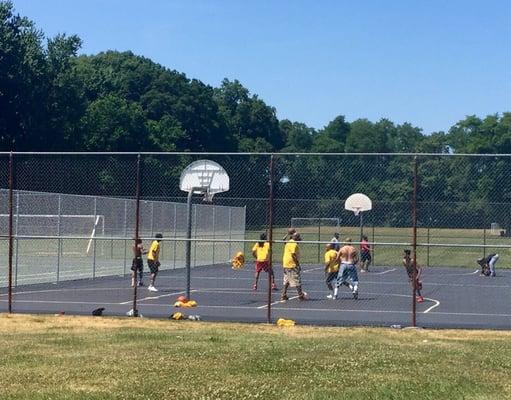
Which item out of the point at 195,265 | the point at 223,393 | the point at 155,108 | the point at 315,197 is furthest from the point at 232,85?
the point at 223,393

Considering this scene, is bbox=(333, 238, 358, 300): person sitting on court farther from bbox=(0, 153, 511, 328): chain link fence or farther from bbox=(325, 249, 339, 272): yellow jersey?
bbox=(0, 153, 511, 328): chain link fence

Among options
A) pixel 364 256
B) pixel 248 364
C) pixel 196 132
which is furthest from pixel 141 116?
pixel 248 364

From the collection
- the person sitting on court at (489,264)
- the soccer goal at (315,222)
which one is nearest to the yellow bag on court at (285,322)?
the soccer goal at (315,222)

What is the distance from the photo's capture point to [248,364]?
11.9 m

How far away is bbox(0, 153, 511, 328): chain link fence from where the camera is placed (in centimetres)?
2058

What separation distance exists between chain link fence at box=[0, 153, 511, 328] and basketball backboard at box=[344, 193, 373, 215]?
0.76ft

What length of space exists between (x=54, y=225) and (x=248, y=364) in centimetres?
1718

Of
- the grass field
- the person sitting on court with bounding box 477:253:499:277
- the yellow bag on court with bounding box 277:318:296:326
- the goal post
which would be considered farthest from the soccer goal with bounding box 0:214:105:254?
the person sitting on court with bounding box 477:253:499:277

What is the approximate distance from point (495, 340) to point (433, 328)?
87.0 inches

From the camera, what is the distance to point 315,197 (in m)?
25.9

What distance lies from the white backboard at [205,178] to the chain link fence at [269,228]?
119cm

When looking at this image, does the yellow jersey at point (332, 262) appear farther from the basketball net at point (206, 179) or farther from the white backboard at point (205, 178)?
the basketball net at point (206, 179)

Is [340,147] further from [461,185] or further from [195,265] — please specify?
[461,185]

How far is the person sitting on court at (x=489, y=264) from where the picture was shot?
110 feet
